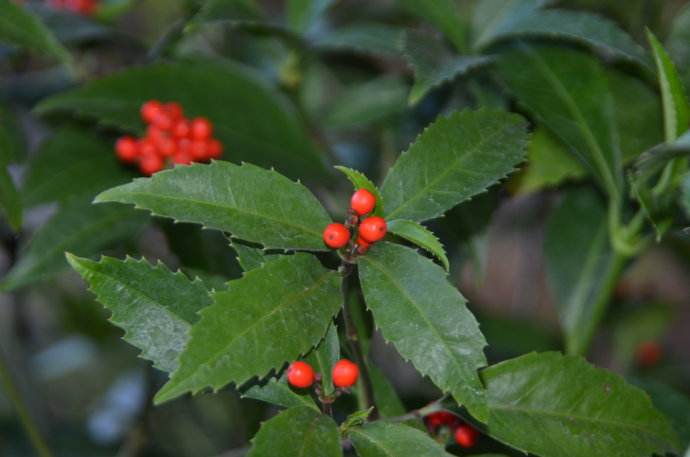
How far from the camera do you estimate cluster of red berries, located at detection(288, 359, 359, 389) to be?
794mm

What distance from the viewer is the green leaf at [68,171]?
1249 mm

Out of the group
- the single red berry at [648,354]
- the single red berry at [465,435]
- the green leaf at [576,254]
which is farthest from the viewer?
the single red berry at [648,354]

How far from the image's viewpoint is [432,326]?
0.76 meters

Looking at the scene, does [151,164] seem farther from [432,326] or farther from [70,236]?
[432,326]

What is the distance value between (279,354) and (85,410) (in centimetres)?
169

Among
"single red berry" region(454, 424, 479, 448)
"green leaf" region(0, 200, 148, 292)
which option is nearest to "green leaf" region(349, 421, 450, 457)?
"single red berry" region(454, 424, 479, 448)

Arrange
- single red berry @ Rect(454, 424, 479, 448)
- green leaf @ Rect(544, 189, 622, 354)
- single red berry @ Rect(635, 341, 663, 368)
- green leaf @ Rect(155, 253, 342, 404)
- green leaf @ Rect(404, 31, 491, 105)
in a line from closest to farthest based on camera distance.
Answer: green leaf @ Rect(155, 253, 342, 404), single red berry @ Rect(454, 424, 479, 448), green leaf @ Rect(404, 31, 491, 105), green leaf @ Rect(544, 189, 622, 354), single red berry @ Rect(635, 341, 663, 368)

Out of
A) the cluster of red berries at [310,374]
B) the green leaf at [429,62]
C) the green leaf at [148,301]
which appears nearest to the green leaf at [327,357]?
the cluster of red berries at [310,374]

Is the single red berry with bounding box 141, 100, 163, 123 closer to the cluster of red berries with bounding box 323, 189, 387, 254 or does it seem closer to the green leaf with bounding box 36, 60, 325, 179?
the green leaf with bounding box 36, 60, 325, 179

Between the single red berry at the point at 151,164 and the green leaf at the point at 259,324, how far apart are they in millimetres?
458

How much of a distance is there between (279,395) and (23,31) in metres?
0.61

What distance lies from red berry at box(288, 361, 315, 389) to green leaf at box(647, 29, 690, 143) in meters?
0.49

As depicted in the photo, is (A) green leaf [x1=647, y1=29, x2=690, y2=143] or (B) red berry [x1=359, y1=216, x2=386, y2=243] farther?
(A) green leaf [x1=647, y1=29, x2=690, y2=143]

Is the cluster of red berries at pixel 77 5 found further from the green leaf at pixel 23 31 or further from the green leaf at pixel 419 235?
the green leaf at pixel 419 235
